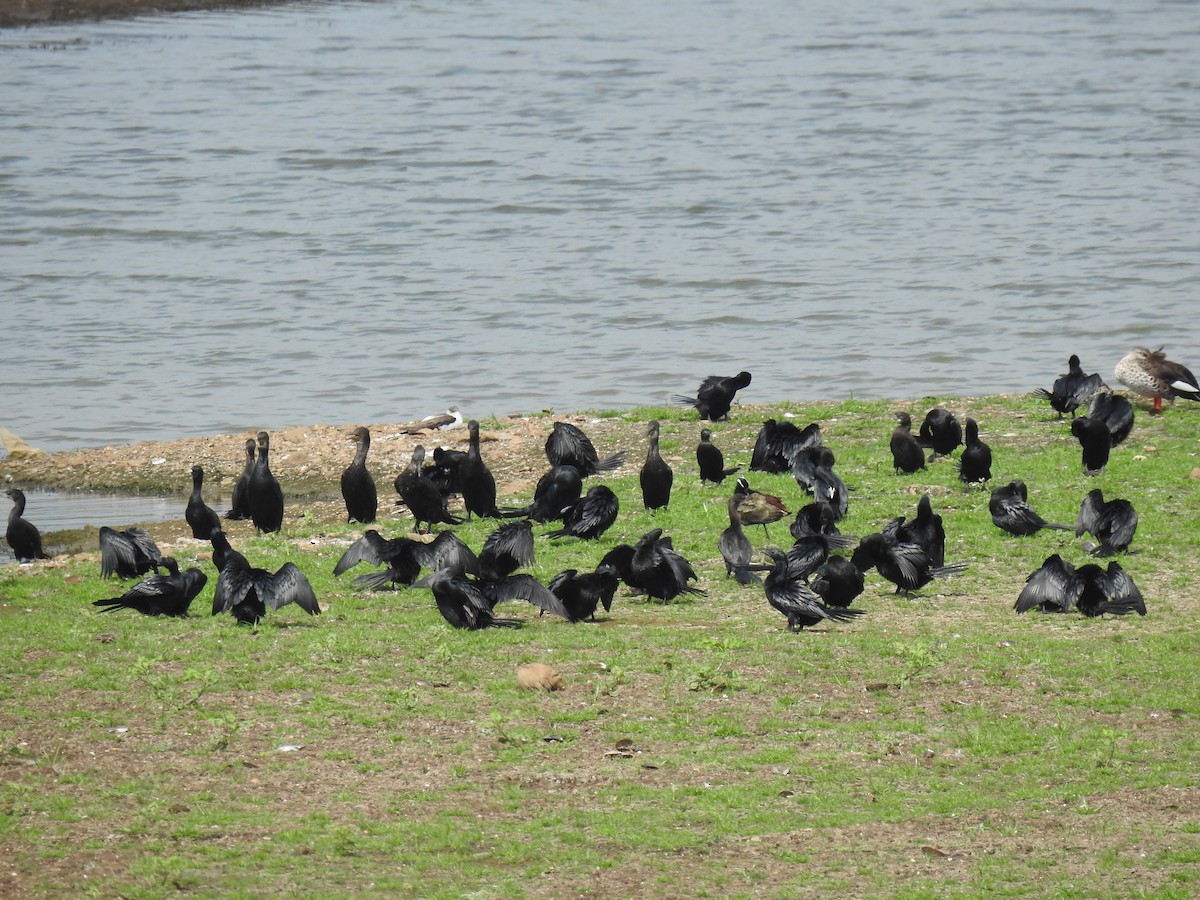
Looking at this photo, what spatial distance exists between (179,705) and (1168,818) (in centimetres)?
487

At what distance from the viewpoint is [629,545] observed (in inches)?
439

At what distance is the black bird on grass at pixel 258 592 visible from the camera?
32.3ft

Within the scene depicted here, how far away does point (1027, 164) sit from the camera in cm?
3619

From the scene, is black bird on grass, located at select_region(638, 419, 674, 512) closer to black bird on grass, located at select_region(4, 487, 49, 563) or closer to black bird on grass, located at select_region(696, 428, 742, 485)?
black bird on grass, located at select_region(696, 428, 742, 485)

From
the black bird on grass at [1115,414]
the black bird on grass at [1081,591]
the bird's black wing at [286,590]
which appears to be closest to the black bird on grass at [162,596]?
the bird's black wing at [286,590]

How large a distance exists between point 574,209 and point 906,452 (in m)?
20.6

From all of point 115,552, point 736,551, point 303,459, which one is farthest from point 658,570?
point 303,459

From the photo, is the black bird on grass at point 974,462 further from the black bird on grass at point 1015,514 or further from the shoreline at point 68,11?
the shoreline at point 68,11

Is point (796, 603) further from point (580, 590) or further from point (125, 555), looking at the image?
point (125, 555)

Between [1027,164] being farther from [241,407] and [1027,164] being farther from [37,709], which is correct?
[37,709]

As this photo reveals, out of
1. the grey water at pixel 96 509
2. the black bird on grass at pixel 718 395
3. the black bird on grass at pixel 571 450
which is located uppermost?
the black bird on grass at pixel 718 395

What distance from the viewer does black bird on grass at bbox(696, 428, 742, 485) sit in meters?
13.9

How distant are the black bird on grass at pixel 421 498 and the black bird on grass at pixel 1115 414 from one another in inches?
227

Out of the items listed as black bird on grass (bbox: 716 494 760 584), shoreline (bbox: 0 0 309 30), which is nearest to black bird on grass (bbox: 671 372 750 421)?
black bird on grass (bbox: 716 494 760 584)
